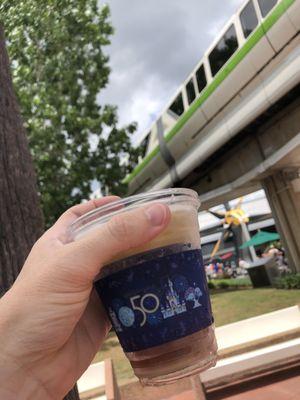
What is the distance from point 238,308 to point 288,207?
21.7ft

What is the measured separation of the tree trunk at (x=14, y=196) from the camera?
8.11ft

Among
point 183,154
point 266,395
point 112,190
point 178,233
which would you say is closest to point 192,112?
point 183,154

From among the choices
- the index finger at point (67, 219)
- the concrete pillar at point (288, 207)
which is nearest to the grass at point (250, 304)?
the concrete pillar at point (288, 207)

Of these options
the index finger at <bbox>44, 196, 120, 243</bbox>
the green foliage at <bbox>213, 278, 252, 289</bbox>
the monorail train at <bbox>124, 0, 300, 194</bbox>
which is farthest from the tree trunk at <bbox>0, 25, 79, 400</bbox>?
the green foliage at <bbox>213, 278, 252, 289</bbox>

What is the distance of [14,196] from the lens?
8.52ft

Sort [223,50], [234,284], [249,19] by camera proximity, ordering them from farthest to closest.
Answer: [234,284] → [223,50] → [249,19]

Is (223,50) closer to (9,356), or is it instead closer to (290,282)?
(290,282)

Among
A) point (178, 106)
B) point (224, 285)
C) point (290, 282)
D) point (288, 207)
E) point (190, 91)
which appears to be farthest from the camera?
point (224, 285)

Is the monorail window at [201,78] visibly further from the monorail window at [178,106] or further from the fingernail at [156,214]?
the fingernail at [156,214]

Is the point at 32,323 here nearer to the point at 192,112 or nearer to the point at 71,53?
the point at 71,53

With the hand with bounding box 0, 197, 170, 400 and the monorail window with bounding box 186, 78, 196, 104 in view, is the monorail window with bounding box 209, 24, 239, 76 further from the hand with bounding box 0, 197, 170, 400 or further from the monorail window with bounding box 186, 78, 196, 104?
the hand with bounding box 0, 197, 170, 400

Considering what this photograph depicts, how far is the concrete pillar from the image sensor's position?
17.2 meters

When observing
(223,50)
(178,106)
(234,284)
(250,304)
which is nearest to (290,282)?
(250,304)

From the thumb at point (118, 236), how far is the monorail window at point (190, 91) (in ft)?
50.0
